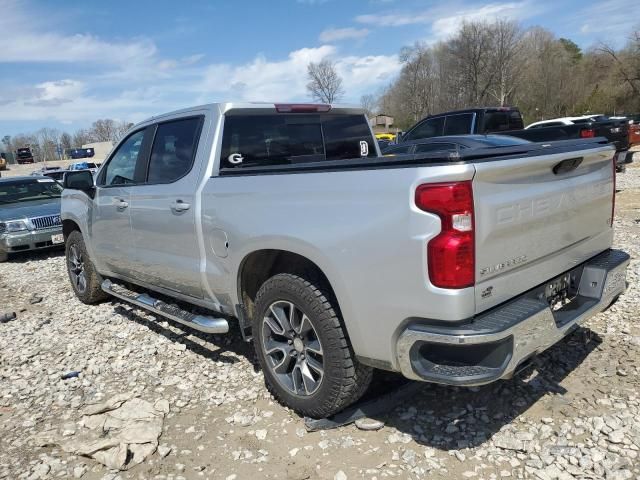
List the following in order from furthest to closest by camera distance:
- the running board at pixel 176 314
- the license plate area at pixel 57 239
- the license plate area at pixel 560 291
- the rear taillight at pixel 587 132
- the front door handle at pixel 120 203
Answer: the rear taillight at pixel 587 132 < the license plate area at pixel 57 239 < the front door handle at pixel 120 203 < the running board at pixel 176 314 < the license plate area at pixel 560 291

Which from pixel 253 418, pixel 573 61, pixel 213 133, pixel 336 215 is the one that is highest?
pixel 573 61

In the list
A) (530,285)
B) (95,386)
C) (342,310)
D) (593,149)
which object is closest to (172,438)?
(95,386)

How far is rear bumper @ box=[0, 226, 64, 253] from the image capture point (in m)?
9.11

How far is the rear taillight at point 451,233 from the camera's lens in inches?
90.0

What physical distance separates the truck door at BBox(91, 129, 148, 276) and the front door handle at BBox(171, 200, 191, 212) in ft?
2.74

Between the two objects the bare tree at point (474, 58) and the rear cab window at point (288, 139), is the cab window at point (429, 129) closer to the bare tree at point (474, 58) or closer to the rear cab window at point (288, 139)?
the rear cab window at point (288, 139)

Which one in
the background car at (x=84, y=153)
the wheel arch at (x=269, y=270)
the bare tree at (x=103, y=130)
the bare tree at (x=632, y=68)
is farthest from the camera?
the bare tree at (x=103, y=130)

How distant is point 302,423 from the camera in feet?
10.7

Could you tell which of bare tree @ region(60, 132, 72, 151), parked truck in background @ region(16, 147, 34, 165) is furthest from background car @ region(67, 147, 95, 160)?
bare tree @ region(60, 132, 72, 151)

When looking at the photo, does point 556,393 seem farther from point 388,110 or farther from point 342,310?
point 388,110

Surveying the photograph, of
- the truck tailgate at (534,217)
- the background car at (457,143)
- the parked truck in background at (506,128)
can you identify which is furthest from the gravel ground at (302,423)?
the parked truck in background at (506,128)

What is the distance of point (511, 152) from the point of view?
2.57 m

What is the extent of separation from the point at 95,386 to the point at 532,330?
3.28 metres

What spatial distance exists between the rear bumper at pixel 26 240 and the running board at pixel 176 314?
484cm
